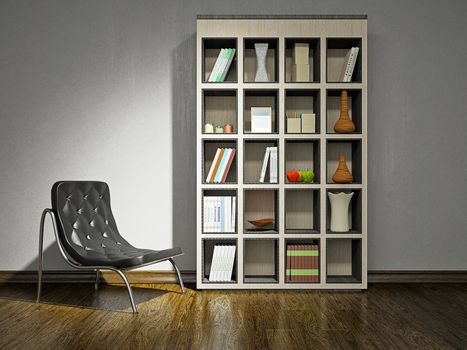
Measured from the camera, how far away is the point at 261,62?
3.91m

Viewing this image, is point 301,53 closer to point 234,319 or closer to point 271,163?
point 271,163

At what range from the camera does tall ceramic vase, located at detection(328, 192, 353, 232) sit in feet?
12.7

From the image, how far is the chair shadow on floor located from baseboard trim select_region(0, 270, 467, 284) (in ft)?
0.19

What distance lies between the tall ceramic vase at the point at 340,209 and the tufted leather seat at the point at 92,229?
48.1 inches

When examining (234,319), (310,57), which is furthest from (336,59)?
(234,319)

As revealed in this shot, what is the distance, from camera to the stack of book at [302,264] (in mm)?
3863

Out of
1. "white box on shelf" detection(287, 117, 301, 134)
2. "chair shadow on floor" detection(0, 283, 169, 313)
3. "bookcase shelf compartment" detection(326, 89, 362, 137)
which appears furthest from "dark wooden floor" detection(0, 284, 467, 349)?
"bookcase shelf compartment" detection(326, 89, 362, 137)

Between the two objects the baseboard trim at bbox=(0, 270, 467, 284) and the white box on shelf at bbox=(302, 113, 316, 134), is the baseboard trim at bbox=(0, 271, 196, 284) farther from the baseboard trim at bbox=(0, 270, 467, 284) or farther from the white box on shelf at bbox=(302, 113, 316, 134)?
the white box on shelf at bbox=(302, 113, 316, 134)

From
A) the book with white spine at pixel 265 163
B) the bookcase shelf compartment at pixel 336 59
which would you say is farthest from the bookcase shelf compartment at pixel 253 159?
the bookcase shelf compartment at pixel 336 59

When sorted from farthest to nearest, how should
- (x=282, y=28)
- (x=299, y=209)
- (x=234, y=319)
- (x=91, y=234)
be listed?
1. (x=299, y=209)
2. (x=282, y=28)
3. (x=91, y=234)
4. (x=234, y=319)

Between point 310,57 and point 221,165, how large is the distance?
3.89 ft

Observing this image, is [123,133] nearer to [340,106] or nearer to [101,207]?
[101,207]

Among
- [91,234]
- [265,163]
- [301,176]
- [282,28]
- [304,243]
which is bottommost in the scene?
[304,243]

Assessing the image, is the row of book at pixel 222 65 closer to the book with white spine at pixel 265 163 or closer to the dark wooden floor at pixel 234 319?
the book with white spine at pixel 265 163
